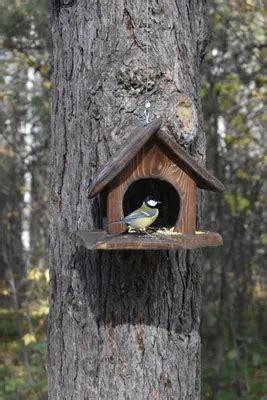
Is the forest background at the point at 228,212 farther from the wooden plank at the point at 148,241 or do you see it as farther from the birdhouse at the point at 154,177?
the wooden plank at the point at 148,241

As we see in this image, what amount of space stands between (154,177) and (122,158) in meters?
0.20

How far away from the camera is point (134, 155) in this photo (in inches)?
85.2

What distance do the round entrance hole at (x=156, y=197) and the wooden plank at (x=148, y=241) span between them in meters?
0.39

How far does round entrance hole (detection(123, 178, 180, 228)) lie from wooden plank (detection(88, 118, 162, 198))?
39cm

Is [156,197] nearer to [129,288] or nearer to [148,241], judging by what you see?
[129,288]

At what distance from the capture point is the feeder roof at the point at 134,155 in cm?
212

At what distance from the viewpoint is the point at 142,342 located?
2.35 meters

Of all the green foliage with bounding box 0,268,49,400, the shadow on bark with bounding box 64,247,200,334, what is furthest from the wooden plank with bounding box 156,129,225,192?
the green foliage with bounding box 0,268,49,400

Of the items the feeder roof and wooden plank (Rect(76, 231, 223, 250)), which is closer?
wooden plank (Rect(76, 231, 223, 250))

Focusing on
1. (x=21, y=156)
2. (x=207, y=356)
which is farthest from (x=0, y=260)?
(x=207, y=356)

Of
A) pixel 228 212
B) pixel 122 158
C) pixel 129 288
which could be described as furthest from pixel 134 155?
pixel 228 212

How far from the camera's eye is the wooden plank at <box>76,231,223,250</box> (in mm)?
1968

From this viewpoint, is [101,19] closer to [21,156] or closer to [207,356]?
[207,356]

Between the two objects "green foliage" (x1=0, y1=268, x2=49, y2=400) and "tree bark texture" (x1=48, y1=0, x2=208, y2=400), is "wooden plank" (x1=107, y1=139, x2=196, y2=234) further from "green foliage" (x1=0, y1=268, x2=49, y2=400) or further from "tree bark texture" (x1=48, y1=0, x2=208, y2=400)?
"green foliage" (x1=0, y1=268, x2=49, y2=400)
